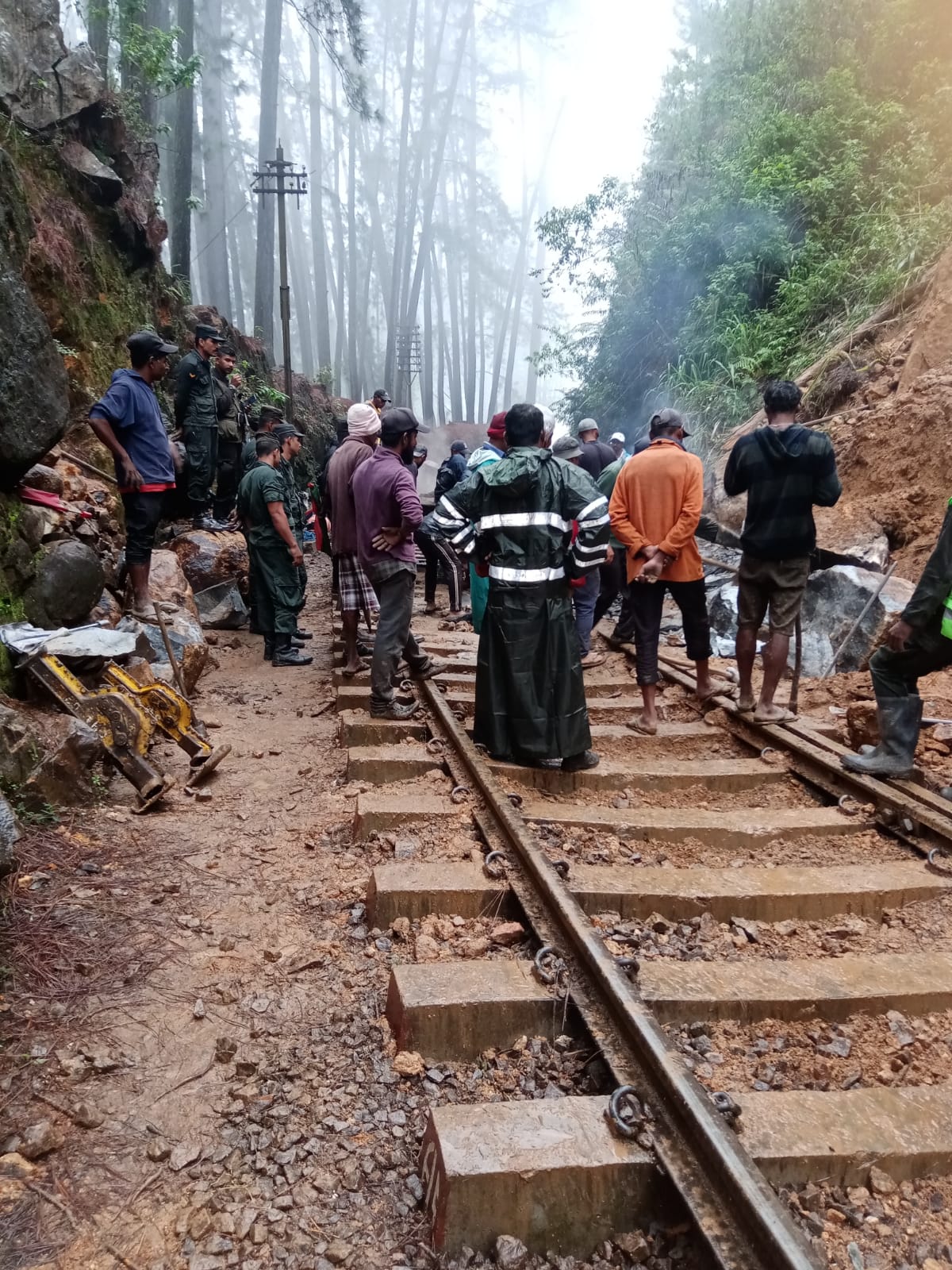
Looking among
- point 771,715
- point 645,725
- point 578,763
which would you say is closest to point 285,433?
point 645,725

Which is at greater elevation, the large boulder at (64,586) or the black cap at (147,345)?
the black cap at (147,345)

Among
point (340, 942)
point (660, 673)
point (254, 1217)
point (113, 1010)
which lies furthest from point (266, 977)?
point (660, 673)

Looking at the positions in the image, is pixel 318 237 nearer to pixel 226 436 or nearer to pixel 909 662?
pixel 226 436

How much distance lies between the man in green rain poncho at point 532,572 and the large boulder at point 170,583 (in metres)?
3.70

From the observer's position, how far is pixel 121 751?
4.32 metres

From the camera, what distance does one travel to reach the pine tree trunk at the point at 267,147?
24.6 meters

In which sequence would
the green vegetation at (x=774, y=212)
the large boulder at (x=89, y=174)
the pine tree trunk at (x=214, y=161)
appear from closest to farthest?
the large boulder at (x=89, y=174)
the green vegetation at (x=774, y=212)
the pine tree trunk at (x=214, y=161)

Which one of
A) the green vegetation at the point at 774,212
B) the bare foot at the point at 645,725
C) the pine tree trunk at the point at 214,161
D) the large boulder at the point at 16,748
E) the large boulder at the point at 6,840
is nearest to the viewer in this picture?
the large boulder at the point at 6,840

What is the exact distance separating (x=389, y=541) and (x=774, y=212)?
455 inches

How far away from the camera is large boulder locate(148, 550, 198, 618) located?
7.39 m

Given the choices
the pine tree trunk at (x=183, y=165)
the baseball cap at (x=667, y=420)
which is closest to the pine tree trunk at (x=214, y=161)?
the pine tree trunk at (x=183, y=165)

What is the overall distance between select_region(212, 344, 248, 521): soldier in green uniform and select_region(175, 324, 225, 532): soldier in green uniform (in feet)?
0.72

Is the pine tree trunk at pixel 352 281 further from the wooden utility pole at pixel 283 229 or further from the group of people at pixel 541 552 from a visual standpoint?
the group of people at pixel 541 552

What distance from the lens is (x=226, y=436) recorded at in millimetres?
10531
